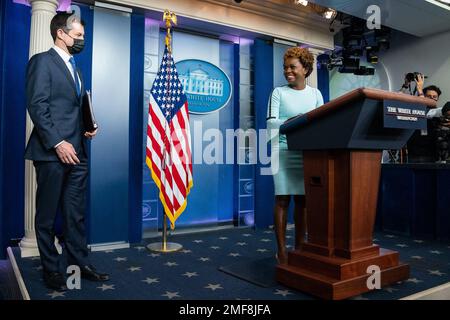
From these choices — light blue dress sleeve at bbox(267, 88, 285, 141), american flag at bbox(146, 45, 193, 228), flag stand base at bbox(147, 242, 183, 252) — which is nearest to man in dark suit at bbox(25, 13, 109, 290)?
flag stand base at bbox(147, 242, 183, 252)

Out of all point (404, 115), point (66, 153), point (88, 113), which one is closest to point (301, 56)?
point (404, 115)

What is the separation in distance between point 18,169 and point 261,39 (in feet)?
9.94

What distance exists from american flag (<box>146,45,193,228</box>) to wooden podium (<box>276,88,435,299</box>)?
143 centimetres

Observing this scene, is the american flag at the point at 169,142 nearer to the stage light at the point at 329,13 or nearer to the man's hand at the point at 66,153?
the man's hand at the point at 66,153

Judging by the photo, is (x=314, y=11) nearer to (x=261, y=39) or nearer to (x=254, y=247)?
(x=261, y=39)

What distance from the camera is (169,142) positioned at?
3.26m

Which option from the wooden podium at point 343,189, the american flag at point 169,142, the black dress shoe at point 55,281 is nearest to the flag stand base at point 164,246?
the american flag at point 169,142

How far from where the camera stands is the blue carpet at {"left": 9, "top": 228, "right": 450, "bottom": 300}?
2021 mm

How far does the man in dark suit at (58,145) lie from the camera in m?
2.02

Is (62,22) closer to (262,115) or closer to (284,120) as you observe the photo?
(284,120)

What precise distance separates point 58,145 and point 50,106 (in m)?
0.26

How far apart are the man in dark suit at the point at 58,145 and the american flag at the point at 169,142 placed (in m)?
1.00

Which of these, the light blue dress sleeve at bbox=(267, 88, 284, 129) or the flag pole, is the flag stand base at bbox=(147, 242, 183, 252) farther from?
the light blue dress sleeve at bbox=(267, 88, 284, 129)

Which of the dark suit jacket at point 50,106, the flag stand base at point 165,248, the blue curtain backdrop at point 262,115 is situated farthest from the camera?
the blue curtain backdrop at point 262,115
